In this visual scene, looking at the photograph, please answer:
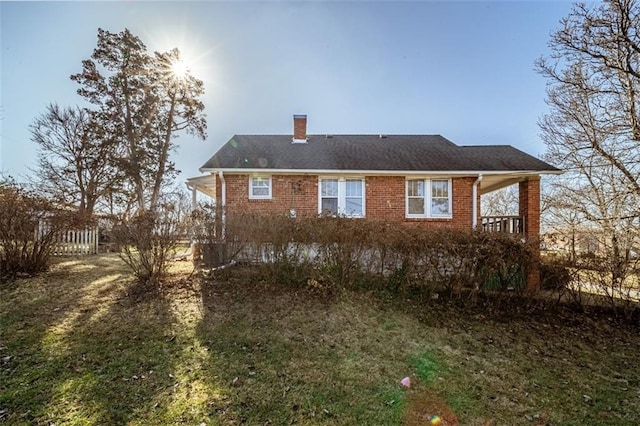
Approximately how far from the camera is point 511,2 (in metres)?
9.34

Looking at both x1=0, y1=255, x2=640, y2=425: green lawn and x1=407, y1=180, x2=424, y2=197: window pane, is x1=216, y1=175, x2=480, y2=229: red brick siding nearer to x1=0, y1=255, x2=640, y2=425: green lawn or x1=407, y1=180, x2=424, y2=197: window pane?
x1=407, y1=180, x2=424, y2=197: window pane

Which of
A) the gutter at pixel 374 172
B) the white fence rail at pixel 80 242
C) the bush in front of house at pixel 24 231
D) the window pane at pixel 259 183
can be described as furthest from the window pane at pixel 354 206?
the white fence rail at pixel 80 242

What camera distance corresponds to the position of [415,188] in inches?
494

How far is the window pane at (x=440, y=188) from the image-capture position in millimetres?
12453

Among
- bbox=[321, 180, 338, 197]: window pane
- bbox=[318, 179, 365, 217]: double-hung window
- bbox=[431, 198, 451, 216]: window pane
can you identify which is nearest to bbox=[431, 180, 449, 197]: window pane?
bbox=[431, 198, 451, 216]: window pane

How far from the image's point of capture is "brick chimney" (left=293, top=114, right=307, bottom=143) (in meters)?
15.4

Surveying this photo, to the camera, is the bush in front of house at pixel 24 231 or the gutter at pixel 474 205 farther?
the gutter at pixel 474 205

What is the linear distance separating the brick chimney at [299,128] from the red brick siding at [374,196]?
393cm

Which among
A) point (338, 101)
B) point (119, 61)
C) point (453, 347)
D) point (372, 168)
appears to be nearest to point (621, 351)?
point (453, 347)

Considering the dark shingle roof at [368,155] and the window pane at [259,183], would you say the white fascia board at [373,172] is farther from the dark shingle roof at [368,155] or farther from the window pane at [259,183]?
the window pane at [259,183]

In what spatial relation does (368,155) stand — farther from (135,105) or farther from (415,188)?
(135,105)

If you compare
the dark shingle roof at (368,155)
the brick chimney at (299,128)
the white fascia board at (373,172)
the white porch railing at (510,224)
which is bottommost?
the white porch railing at (510,224)

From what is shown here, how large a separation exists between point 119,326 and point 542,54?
14.7 metres

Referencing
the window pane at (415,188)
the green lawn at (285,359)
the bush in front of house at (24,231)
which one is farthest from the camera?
the window pane at (415,188)
